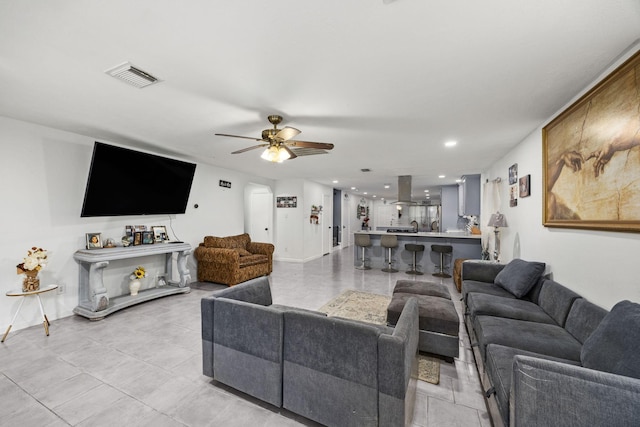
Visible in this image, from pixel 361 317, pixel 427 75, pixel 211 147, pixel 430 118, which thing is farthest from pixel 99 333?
pixel 430 118

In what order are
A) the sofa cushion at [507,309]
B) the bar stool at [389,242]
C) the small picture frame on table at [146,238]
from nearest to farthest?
the sofa cushion at [507,309] → the small picture frame on table at [146,238] → the bar stool at [389,242]

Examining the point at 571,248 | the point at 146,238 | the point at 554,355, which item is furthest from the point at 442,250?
the point at 146,238

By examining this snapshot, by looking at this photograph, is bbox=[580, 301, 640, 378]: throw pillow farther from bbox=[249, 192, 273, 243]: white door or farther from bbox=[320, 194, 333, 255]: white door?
bbox=[320, 194, 333, 255]: white door

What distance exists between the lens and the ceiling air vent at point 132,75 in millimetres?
1907

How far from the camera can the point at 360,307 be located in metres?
3.75

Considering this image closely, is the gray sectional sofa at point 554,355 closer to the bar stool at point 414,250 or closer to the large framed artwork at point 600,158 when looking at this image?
the large framed artwork at point 600,158

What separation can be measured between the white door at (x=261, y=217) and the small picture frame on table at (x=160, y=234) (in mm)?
3368

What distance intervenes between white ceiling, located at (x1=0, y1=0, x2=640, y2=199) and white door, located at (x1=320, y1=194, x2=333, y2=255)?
17.8 ft

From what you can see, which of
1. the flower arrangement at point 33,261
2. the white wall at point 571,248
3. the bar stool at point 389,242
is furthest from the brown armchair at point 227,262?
the white wall at point 571,248

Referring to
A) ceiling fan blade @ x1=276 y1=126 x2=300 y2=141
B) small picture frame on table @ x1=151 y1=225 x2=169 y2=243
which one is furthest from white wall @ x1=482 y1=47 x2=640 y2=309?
small picture frame on table @ x1=151 y1=225 x2=169 y2=243

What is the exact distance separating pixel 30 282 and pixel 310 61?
4005 millimetres

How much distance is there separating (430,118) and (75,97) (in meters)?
3.70

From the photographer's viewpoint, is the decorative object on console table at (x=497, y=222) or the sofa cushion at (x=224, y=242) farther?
the sofa cushion at (x=224, y=242)

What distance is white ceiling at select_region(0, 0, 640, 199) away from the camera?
1372 mm
